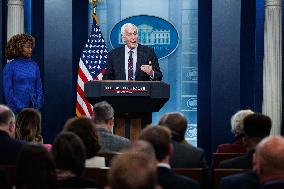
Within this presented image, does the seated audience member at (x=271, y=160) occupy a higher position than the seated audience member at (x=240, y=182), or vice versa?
the seated audience member at (x=271, y=160)

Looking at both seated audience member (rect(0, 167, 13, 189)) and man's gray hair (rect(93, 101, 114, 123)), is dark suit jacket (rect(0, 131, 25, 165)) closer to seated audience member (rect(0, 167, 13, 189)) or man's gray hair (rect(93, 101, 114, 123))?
man's gray hair (rect(93, 101, 114, 123))

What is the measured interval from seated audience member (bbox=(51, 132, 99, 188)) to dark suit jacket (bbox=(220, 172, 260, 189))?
2.29ft

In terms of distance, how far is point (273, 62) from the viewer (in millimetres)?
10391

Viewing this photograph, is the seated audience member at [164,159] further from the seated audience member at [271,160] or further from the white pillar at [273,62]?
the white pillar at [273,62]

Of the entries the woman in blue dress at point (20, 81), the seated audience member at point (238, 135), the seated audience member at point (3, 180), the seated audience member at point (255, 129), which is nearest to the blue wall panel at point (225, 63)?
the woman in blue dress at point (20, 81)

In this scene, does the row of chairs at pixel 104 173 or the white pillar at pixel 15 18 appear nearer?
the row of chairs at pixel 104 173

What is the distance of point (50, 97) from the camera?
9.98 m

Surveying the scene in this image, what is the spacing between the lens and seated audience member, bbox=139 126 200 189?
374 centimetres

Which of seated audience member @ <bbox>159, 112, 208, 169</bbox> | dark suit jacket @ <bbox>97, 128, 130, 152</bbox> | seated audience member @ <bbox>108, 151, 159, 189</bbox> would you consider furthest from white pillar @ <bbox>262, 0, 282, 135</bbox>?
seated audience member @ <bbox>108, 151, 159, 189</bbox>

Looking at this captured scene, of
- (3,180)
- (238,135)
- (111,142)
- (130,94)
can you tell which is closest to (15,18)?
(130,94)

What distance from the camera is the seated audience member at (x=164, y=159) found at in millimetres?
3736

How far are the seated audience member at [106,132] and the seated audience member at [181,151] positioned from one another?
2.19ft

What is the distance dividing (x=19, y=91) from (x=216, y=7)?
122 inches

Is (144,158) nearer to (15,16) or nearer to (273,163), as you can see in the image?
(273,163)
